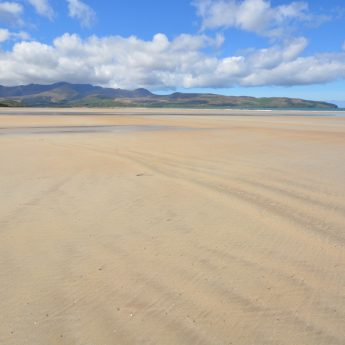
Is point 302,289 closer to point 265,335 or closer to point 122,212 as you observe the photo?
point 265,335

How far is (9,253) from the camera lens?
4789 mm

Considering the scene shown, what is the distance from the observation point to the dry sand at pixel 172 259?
3.31m

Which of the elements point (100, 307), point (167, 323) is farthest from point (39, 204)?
point (167, 323)

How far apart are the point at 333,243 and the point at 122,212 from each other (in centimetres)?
352

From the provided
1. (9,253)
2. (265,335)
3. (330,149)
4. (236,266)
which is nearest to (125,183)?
(9,253)

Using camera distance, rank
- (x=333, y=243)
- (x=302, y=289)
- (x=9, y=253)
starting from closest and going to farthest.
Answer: (x=302, y=289)
(x=9, y=253)
(x=333, y=243)

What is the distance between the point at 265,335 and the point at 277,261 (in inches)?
60.7

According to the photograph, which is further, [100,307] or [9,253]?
[9,253]

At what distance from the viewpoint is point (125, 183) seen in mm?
8852

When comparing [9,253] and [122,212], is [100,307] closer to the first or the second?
[9,253]

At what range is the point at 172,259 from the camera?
4648 millimetres

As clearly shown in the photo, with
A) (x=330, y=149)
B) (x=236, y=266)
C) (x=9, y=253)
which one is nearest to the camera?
(x=236, y=266)

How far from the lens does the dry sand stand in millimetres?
3314

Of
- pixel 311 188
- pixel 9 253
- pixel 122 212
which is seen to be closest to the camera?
pixel 9 253
